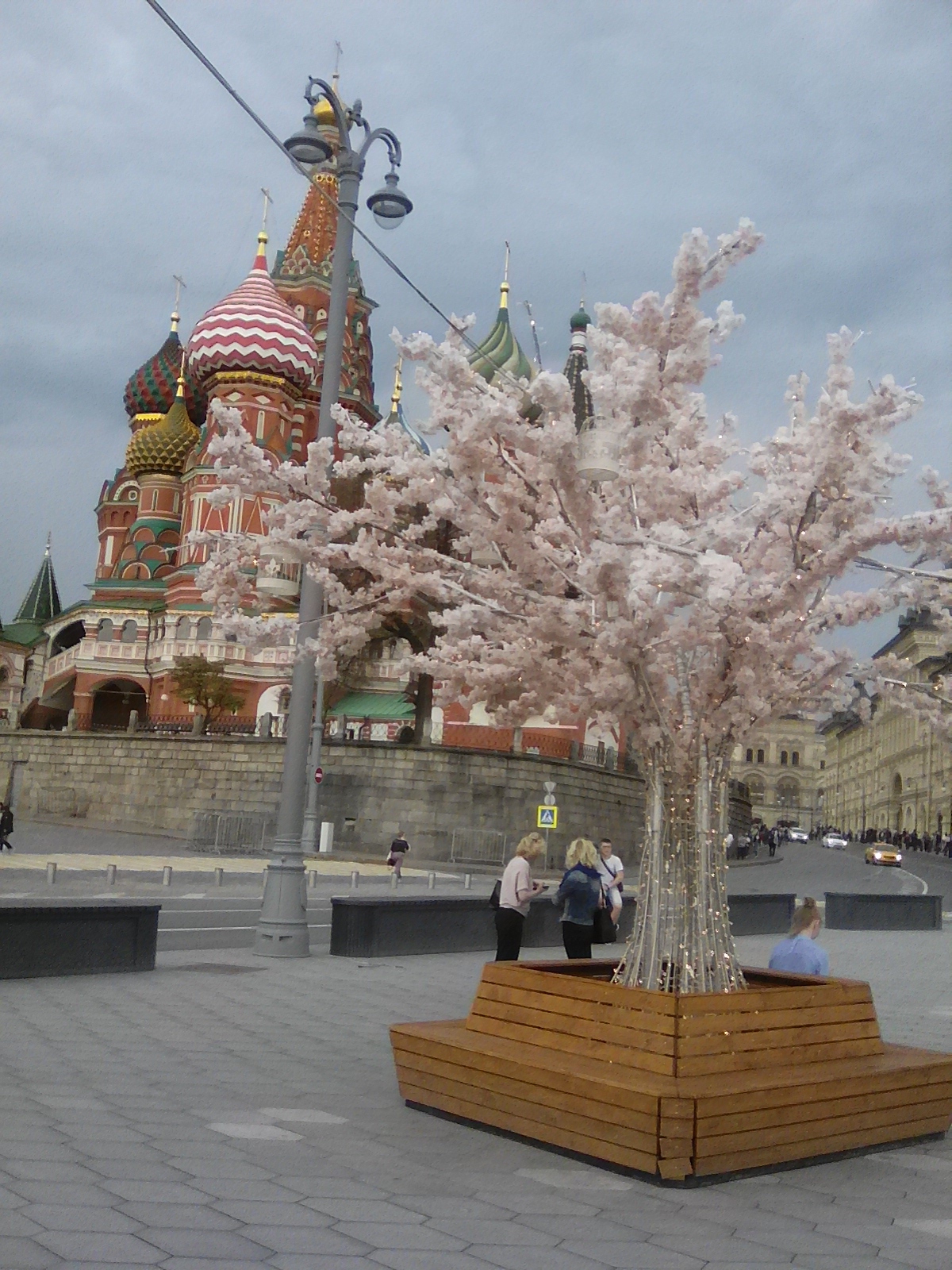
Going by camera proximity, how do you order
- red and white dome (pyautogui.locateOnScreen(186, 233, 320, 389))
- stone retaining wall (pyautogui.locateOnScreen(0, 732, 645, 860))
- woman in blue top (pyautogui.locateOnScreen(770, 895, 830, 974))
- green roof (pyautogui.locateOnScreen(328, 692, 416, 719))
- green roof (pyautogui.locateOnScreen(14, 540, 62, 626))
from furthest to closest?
1. green roof (pyautogui.locateOnScreen(14, 540, 62, 626))
2. red and white dome (pyautogui.locateOnScreen(186, 233, 320, 389))
3. green roof (pyautogui.locateOnScreen(328, 692, 416, 719))
4. stone retaining wall (pyautogui.locateOnScreen(0, 732, 645, 860))
5. woman in blue top (pyautogui.locateOnScreen(770, 895, 830, 974))

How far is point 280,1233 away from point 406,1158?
132 centimetres

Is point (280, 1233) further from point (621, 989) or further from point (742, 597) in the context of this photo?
point (742, 597)

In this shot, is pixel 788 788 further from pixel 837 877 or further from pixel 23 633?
pixel 837 877

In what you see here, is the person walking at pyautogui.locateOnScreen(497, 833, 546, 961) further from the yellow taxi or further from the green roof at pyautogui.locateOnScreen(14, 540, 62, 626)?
the green roof at pyautogui.locateOnScreen(14, 540, 62, 626)

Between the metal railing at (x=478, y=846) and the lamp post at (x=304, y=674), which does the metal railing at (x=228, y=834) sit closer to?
the metal railing at (x=478, y=846)

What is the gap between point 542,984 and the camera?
262 inches

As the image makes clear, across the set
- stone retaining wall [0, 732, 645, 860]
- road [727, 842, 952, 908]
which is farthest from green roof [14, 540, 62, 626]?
road [727, 842, 952, 908]

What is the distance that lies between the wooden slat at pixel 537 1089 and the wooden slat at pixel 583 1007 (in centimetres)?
36

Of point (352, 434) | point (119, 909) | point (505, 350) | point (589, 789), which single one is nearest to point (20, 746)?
point (589, 789)

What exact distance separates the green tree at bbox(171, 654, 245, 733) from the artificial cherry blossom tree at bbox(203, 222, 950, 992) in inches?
1599

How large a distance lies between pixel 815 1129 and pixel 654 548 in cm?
279

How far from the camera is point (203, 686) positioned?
4825 centimetres

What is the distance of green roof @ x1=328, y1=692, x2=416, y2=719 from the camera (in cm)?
5147

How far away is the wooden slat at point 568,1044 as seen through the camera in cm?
591
